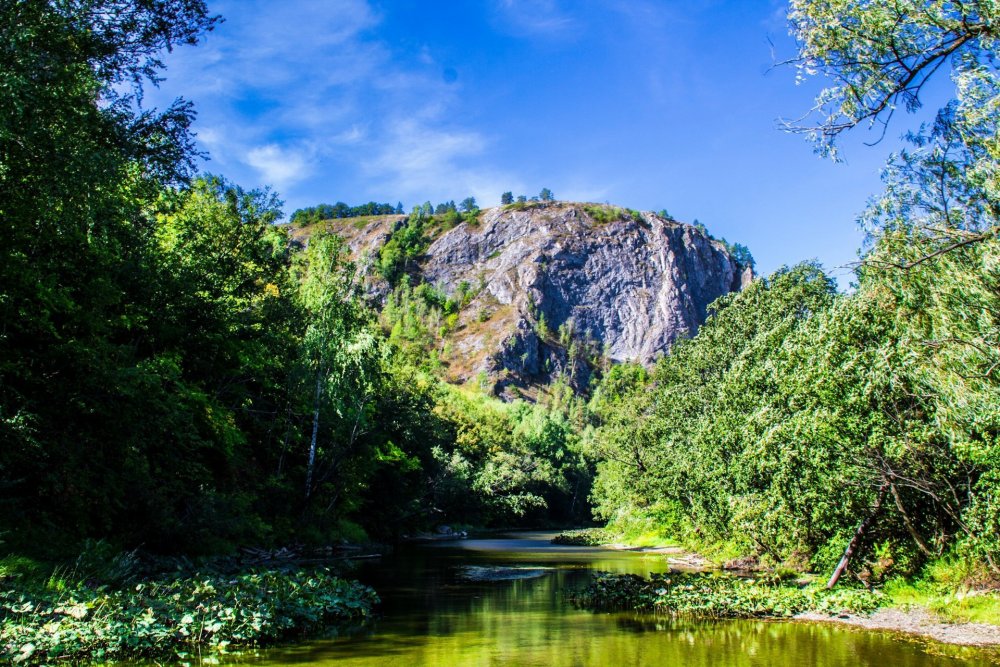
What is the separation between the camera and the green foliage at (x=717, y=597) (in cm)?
1672

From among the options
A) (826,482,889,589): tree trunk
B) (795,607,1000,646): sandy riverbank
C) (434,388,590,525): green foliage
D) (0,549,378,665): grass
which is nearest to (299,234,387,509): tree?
(0,549,378,665): grass

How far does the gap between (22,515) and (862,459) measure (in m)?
20.9

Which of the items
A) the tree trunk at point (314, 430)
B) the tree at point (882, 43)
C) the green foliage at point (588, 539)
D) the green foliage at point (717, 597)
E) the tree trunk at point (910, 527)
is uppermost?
the tree at point (882, 43)

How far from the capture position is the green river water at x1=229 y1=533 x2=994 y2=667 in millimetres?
11734

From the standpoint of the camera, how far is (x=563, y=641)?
13562 mm

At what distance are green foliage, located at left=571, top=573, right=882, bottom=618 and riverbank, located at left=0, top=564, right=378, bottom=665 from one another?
729cm

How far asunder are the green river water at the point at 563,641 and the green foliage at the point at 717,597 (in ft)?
3.62

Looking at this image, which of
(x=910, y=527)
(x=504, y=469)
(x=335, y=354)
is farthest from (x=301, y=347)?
(x=504, y=469)

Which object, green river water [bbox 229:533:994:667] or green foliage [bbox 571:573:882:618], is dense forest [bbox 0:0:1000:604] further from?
green river water [bbox 229:533:994:667]

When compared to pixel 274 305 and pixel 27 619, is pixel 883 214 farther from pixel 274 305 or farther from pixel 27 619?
pixel 274 305

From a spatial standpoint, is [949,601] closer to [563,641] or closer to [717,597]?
[717,597]

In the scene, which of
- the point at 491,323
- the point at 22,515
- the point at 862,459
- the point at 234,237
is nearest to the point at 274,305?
the point at 234,237

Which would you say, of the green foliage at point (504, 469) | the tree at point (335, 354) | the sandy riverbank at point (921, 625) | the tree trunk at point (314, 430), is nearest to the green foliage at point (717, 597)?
the sandy riverbank at point (921, 625)

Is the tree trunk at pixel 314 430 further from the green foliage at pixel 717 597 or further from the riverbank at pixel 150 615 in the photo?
the green foliage at pixel 717 597
